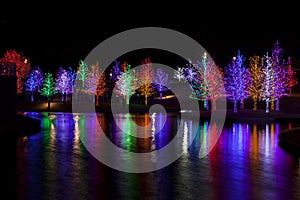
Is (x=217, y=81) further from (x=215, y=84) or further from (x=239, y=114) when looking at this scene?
(x=239, y=114)

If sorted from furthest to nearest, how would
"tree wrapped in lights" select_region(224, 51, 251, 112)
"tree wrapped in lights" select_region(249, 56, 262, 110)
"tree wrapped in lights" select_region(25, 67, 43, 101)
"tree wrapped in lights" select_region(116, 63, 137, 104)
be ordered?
"tree wrapped in lights" select_region(25, 67, 43, 101)
"tree wrapped in lights" select_region(116, 63, 137, 104)
"tree wrapped in lights" select_region(224, 51, 251, 112)
"tree wrapped in lights" select_region(249, 56, 262, 110)

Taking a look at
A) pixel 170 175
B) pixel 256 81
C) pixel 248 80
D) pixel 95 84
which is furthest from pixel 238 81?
pixel 170 175

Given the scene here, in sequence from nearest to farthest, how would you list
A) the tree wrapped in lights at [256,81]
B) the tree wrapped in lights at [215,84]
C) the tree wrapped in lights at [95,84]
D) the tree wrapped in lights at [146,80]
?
1. the tree wrapped in lights at [256,81]
2. the tree wrapped in lights at [215,84]
3. the tree wrapped in lights at [95,84]
4. the tree wrapped in lights at [146,80]

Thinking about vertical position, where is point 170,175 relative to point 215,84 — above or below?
below

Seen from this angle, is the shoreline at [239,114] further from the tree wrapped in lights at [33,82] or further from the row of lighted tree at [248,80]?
the tree wrapped in lights at [33,82]

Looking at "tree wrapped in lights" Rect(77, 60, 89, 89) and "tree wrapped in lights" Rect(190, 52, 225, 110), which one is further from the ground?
"tree wrapped in lights" Rect(77, 60, 89, 89)

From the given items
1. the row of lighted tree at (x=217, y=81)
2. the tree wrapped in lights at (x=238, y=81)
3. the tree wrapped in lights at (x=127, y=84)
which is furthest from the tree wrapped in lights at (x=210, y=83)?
the tree wrapped in lights at (x=127, y=84)

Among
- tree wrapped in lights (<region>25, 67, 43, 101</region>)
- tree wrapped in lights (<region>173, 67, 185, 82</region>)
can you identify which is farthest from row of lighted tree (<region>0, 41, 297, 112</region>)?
tree wrapped in lights (<region>173, 67, 185, 82</region>)

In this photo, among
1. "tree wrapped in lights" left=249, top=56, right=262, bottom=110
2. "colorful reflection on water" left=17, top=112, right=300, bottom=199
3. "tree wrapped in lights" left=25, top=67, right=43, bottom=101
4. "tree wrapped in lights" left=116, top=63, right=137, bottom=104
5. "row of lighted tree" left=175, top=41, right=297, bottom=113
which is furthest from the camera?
"tree wrapped in lights" left=25, top=67, right=43, bottom=101

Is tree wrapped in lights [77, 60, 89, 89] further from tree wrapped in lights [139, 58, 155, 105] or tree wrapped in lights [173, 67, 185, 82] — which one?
tree wrapped in lights [173, 67, 185, 82]

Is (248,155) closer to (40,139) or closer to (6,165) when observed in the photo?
(6,165)

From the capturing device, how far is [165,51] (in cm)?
12400

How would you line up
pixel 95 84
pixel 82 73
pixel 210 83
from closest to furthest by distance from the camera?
pixel 210 83 → pixel 95 84 → pixel 82 73

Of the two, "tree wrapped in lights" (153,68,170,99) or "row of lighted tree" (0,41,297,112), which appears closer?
"row of lighted tree" (0,41,297,112)
